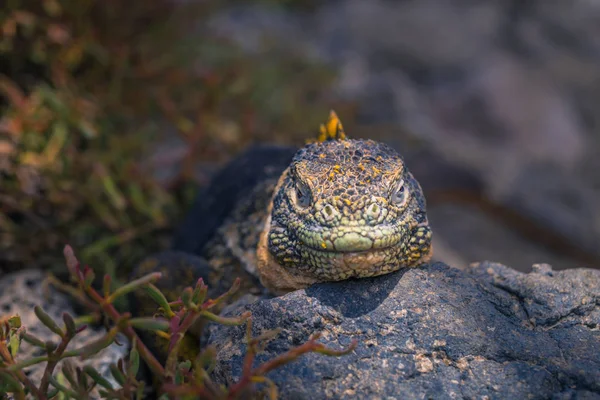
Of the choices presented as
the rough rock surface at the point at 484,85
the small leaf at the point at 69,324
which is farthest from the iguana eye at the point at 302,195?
the rough rock surface at the point at 484,85

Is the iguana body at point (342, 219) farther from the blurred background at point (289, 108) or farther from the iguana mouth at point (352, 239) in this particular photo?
the blurred background at point (289, 108)

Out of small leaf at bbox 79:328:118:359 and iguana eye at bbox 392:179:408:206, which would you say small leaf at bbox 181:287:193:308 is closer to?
small leaf at bbox 79:328:118:359

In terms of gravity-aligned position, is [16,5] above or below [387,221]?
above

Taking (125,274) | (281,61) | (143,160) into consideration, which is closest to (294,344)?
(125,274)

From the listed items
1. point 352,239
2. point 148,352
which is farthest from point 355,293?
point 148,352

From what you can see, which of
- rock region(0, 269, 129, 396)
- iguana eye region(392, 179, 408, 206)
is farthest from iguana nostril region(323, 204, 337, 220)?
rock region(0, 269, 129, 396)

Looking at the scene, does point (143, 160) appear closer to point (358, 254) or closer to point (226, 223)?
point (226, 223)

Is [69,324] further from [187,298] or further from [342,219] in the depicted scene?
[342,219]
